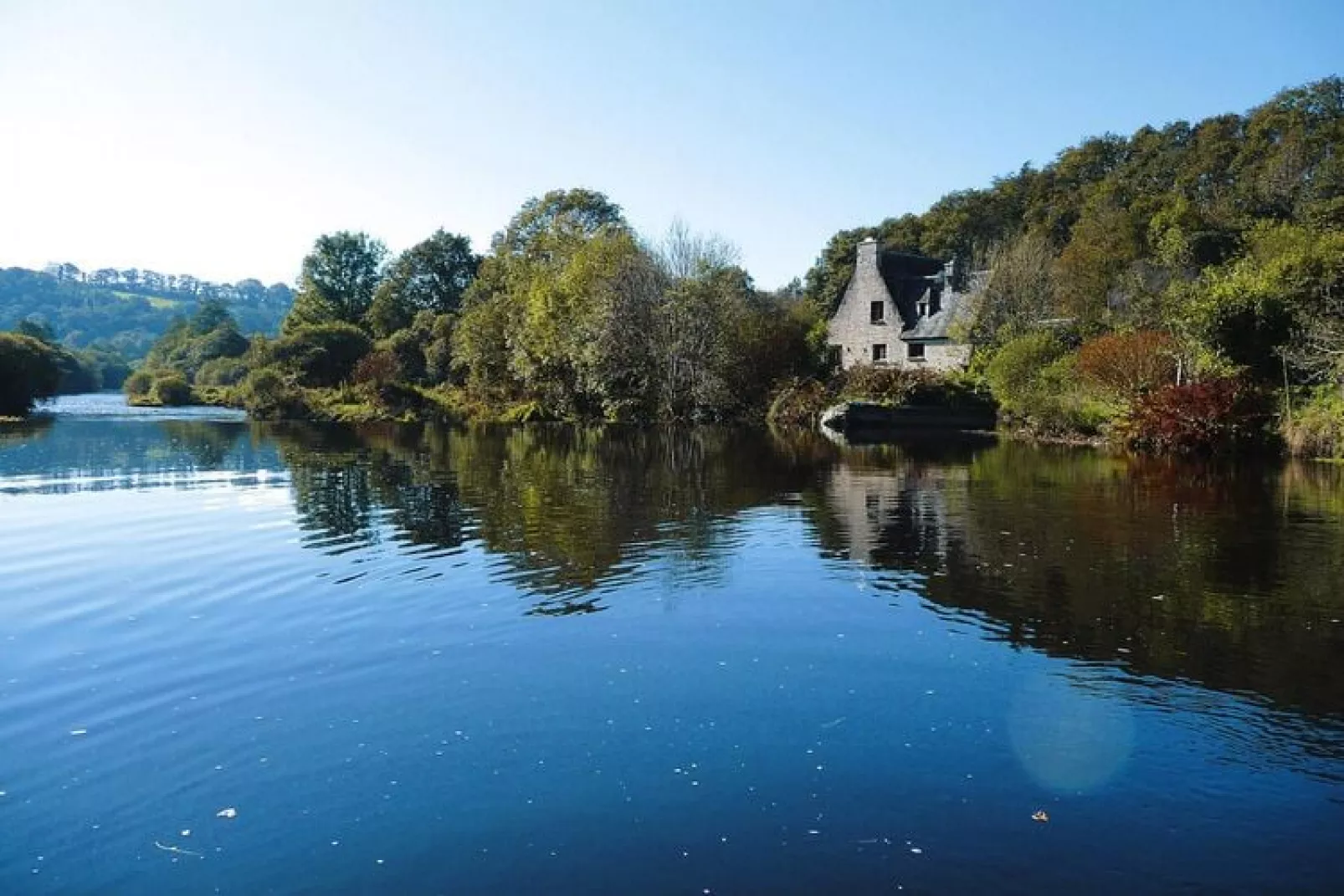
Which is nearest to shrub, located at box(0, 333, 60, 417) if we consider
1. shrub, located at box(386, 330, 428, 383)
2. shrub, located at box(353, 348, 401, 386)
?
shrub, located at box(353, 348, 401, 386)

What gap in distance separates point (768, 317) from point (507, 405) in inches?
671

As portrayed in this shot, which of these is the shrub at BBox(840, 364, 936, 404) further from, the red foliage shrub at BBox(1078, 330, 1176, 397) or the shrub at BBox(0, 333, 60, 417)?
the shrub at BBox(0, 333, 60, 417)

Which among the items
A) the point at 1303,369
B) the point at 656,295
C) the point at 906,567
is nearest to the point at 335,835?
the point at 906,567

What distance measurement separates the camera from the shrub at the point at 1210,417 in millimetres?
30703

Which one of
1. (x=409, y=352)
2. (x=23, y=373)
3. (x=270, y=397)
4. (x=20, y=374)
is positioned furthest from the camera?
(x=409, y=352)

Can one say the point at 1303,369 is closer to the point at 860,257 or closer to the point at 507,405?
the point at 860,257

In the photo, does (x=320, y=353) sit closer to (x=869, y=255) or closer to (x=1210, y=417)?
(x=869, y=255)

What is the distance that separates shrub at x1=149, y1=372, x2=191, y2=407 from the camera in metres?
77.9

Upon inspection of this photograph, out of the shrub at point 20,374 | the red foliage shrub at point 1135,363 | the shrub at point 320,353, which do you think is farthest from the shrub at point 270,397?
the red foliage shrub at point 1135,363

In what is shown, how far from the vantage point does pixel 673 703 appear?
28.0 feet

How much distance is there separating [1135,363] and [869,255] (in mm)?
25434

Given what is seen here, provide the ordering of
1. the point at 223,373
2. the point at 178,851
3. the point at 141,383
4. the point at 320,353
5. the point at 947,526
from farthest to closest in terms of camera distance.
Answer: the point at 223,373 → the point at 141,383 → the point at 320,353 → the point at 947,526 → the point at 178,851

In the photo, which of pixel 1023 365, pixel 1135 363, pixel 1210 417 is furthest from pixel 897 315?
pixel 1210 417

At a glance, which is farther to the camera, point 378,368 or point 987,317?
point 378,368
